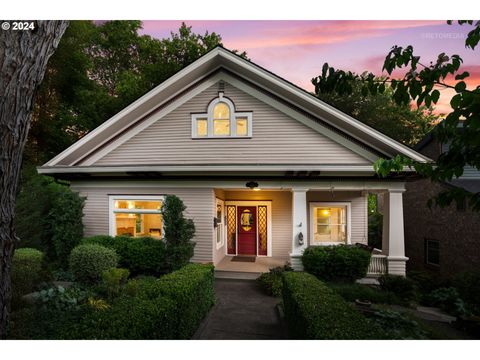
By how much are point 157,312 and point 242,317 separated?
2771 millimetres

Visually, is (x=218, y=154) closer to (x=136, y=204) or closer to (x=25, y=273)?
(x=136, y=204)

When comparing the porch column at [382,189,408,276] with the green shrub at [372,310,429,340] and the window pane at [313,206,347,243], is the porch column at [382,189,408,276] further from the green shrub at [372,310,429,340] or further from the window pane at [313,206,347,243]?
A: the green shrub at [372,310,429,340]

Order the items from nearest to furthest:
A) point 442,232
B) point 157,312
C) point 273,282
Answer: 1. point 157,312
2. point 273,282
3. point 442,232

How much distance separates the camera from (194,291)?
15.1 ft

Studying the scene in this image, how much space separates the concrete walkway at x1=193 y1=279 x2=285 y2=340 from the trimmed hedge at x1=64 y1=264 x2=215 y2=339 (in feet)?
1.09

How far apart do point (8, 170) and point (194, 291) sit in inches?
128

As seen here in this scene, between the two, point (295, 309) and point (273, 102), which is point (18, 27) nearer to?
point (295, 309)

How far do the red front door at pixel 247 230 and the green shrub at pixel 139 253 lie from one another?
12.8 feet

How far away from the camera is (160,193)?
29.8 ft

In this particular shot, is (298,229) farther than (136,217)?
No

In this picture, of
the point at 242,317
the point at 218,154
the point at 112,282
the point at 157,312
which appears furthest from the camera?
the point at 218,154

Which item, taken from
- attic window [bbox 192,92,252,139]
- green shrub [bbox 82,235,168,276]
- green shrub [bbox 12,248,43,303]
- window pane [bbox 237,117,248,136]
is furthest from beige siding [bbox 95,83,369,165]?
green shrub [bbox 12,248,43,303]

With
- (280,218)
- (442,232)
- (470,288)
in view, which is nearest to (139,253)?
(280,218)

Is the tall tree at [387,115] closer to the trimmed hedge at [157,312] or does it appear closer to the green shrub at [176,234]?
the green shrub at [176,234]
